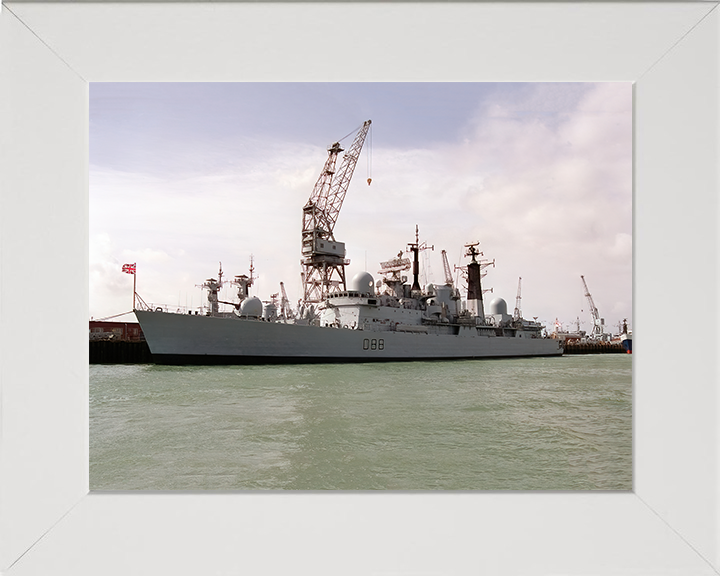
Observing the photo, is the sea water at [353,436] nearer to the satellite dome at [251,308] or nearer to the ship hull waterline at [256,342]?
the ship hull waterline at [256,342]

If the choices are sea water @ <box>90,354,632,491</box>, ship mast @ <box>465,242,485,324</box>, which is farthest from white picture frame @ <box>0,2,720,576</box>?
ship mast @ <box>465,242,485,324</box>

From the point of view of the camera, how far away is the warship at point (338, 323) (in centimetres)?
1453

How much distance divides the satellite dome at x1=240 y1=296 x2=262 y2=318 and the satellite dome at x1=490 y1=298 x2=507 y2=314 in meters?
13.2

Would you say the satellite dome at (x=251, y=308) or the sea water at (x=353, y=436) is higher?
the satellite dome at (x=251, y=308)

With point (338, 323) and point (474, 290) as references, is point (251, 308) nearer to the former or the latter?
point (338, 323)

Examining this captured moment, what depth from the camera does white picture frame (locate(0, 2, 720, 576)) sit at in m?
1.72
